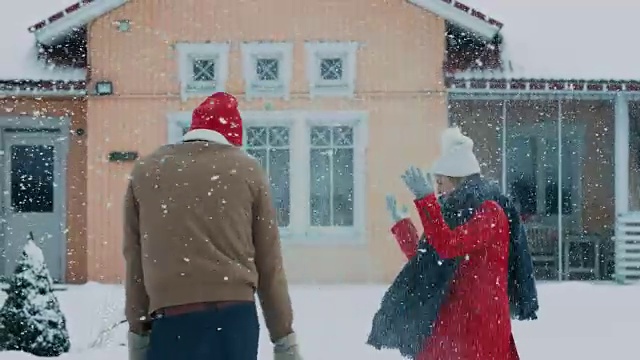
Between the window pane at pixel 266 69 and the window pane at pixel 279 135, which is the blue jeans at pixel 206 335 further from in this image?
the window pane at pixel 266 69

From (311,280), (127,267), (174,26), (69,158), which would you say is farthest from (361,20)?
(127,267)

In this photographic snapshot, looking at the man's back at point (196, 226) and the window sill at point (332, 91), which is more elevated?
the window sill at point (332, 91)

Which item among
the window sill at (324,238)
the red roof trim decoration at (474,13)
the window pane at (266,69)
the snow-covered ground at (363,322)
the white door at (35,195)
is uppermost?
the red roof trim decoration at (474,13)

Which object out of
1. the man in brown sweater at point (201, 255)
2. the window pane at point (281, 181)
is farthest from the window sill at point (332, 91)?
the man in brown sweater at point (201, 255)

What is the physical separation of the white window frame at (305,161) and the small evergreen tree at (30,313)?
17.3 feet

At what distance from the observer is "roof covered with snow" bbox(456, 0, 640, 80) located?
12.7 metres

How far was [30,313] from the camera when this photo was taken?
740 centimetres

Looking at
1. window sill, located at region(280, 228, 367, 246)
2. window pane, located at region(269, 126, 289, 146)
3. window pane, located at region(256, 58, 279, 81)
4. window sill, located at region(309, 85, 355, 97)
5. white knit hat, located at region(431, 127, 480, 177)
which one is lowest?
window sill, located at region(280, 228, 367, 246)

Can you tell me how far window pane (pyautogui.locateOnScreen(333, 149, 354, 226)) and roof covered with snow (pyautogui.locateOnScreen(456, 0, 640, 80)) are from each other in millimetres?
1769

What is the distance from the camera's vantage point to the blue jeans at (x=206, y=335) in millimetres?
3092

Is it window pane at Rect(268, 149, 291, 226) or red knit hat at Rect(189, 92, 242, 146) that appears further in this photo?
window pane at Rect(268, 149, 291, 226)

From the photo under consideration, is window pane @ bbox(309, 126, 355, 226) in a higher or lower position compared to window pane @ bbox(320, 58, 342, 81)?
lower

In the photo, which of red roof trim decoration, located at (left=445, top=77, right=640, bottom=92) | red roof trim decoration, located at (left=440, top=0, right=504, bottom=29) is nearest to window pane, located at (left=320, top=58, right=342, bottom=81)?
red roof trim decoration, located at (left=445, top=77, right=640, bottom=92)

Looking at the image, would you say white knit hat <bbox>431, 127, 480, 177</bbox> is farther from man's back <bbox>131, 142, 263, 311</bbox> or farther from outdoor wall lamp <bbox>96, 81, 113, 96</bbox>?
outdoor wall lamp <bbox>96, 81, 113, 96</bbox>
